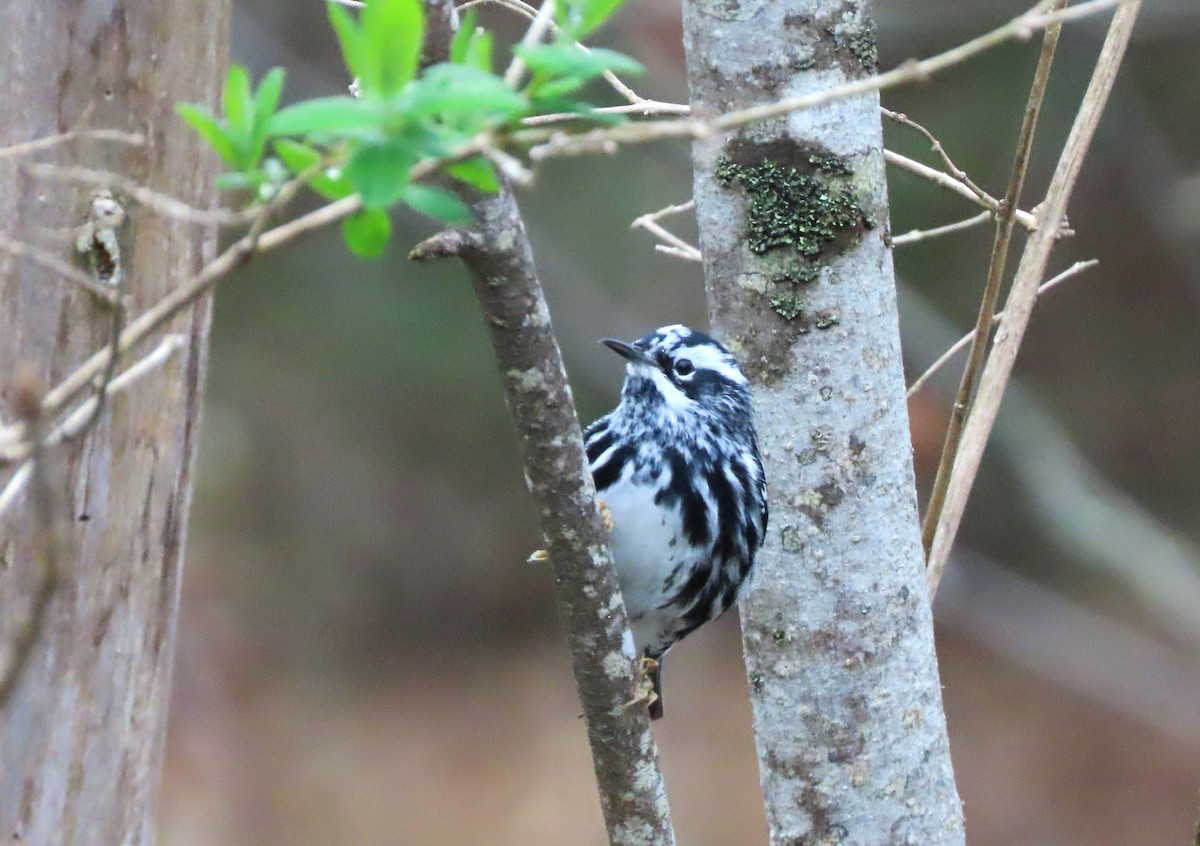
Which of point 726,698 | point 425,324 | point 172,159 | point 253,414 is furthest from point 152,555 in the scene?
point 726,698

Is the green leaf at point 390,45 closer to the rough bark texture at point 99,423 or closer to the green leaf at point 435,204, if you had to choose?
the green leaf at point 435,204

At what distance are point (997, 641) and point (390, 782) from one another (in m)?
5.63

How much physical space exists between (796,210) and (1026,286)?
22.8 inches

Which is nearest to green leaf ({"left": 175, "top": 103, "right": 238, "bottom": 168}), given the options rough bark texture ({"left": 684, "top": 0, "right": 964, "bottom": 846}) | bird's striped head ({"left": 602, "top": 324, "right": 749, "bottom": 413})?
rough bark texture ({"left": 684, "top": 0, "right": 964, "bottom": 846})

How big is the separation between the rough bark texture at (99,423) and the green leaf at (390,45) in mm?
1259

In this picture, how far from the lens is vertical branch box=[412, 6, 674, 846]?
2.09m

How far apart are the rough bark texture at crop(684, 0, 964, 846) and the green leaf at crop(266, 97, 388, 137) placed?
1.78m

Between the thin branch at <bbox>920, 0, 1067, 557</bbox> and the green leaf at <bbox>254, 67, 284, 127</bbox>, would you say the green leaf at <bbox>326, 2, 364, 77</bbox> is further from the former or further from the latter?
the thin branch at <bbox>920, 0, 1067, 557</bbox>

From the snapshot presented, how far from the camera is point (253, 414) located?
12852 millimetres

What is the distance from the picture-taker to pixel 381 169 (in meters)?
1.30

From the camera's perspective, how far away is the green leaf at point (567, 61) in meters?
1.35

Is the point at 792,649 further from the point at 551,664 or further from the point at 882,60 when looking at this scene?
the point at 551,664

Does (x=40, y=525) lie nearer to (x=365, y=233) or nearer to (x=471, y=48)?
(x=365, y=233)

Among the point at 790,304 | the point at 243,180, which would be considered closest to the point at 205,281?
the point at 243,180
